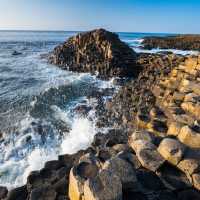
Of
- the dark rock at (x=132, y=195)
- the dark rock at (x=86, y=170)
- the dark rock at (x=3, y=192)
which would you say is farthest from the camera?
the dark rock at (x=3, y=192)

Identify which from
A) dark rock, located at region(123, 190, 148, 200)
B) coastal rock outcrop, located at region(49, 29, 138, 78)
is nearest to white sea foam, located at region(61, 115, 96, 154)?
dark rock, located at region(123, 190, 148, 200)

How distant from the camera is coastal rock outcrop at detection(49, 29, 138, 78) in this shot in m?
19.6

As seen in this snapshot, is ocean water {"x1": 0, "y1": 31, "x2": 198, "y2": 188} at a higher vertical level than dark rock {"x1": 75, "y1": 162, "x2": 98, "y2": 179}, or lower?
lower

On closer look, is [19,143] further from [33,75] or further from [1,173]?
[33,75]

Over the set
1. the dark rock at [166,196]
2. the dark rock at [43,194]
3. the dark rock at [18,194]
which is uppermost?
the dark rock at [166,196]

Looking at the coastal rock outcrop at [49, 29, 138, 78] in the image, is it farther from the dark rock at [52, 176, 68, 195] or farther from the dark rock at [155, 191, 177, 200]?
the dark rock at [155, 191, 177, 200]

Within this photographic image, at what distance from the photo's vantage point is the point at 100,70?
19953mm

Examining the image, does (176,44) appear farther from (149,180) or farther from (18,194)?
(18,194)

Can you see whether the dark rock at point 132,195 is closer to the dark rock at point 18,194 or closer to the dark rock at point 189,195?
the dark rock at point 189,195

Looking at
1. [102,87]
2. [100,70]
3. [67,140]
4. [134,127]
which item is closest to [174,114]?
[134,127]

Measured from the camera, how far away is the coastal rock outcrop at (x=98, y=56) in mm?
19562

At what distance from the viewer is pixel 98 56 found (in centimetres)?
2200

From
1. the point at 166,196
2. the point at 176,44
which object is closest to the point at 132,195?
the point at 166,196

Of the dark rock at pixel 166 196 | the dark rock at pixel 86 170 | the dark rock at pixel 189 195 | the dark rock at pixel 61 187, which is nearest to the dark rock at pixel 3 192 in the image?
the dark rock at pixel 61 187
